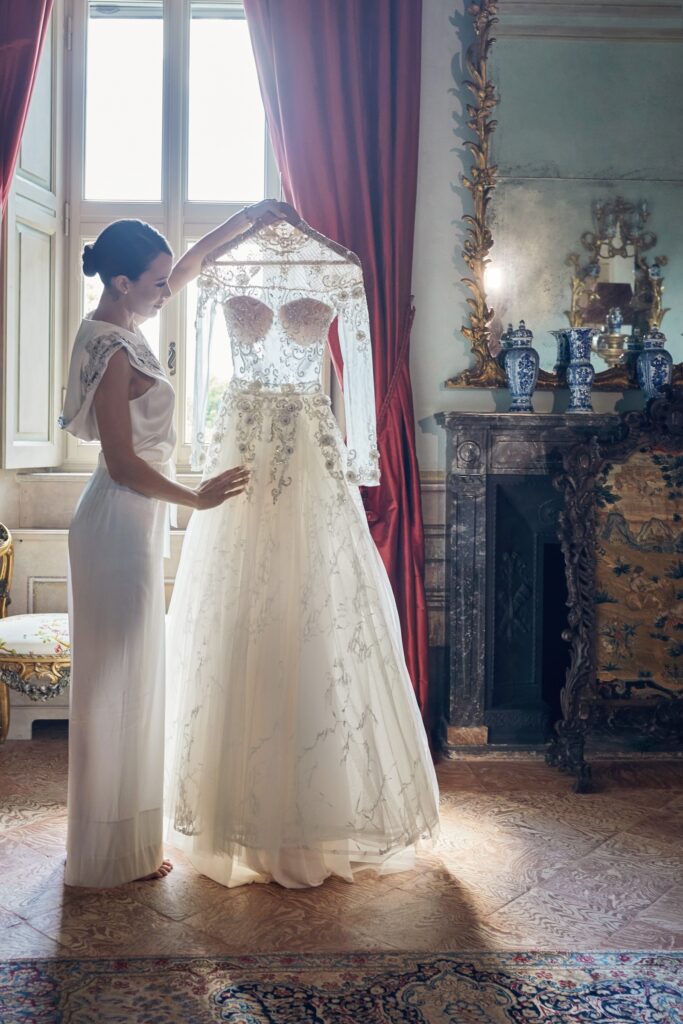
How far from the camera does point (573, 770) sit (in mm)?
3457

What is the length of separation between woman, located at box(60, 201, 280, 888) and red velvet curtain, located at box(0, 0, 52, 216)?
144cm

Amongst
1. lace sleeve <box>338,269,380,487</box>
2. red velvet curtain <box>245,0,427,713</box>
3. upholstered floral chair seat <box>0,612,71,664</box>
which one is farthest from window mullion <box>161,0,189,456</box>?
lace sleeve <box>338,269,380,487</box>

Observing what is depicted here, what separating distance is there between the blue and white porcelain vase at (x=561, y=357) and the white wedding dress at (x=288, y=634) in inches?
49.3

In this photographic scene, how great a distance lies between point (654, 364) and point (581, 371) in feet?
0.96

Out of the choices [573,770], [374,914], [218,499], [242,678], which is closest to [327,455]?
[218,499]

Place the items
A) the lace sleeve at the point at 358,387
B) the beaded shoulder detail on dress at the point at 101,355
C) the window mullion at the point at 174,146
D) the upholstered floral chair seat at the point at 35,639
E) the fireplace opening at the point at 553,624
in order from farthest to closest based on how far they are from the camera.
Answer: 1. the window mullion at the point at 174,146
2. the fireplace opening at the point at 553,624
3. the upholstered floral chair seat at the point at 35,639
4. the lace sleeve at the point at 358,387
5. the beaded shoulder detail on dress at the point at 101,355

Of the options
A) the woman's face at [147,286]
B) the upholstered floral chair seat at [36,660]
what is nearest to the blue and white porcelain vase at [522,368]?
the woman's face at [147,286]

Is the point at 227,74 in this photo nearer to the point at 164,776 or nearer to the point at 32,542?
the point at 32,542

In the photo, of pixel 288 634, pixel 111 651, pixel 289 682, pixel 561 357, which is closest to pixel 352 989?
pixel 289 682

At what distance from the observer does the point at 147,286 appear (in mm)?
2582

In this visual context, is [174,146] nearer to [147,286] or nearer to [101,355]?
[147,286]

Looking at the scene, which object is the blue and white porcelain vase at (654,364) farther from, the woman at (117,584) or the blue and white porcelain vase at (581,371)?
the woman at (117,584)

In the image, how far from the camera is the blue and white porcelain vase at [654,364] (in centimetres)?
382

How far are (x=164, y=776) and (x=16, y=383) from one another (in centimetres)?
182
